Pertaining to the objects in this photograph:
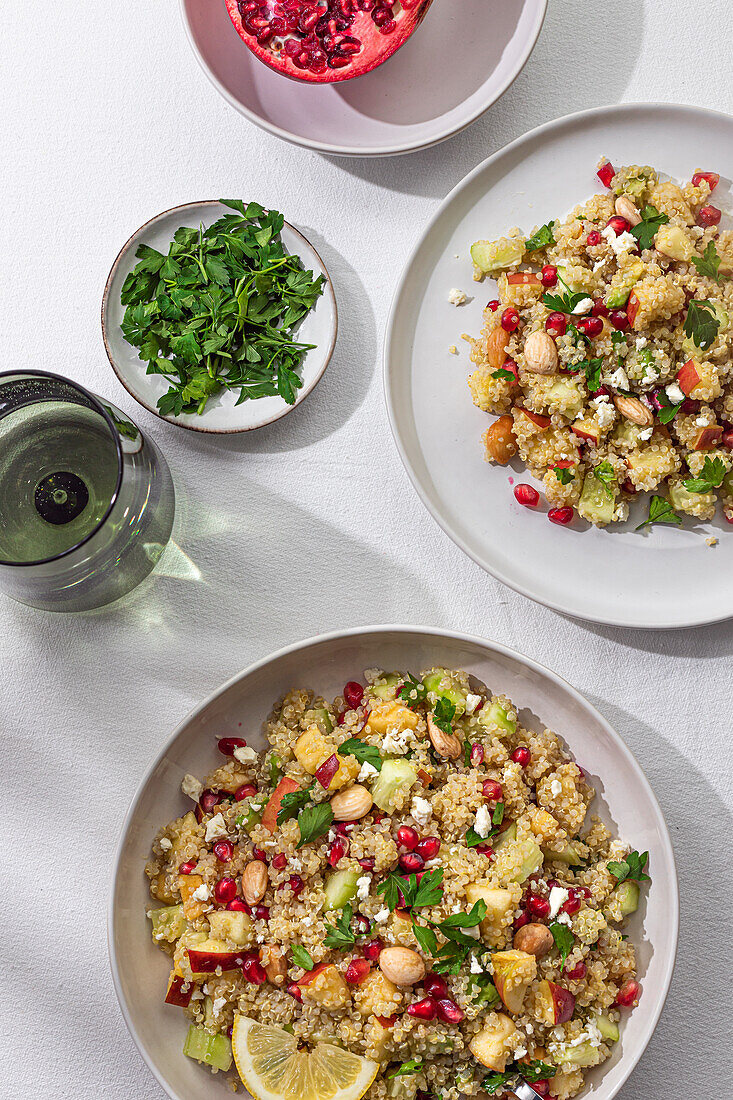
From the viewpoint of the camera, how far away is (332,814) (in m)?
1.55

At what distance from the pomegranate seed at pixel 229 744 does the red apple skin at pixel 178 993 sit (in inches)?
15.9

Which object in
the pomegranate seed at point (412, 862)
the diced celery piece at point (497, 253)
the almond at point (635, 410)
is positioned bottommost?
the pomegranate seed at point (412, 862)

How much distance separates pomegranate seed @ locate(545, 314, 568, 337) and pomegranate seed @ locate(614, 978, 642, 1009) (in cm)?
120

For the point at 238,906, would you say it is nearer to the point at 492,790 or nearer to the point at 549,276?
the point at 492,790

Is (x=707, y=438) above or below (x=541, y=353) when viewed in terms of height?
below

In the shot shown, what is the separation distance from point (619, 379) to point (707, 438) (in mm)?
198

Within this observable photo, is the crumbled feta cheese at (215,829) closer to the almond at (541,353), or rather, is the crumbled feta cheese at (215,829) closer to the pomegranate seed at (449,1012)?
the pomegranate seed at (449,1012)

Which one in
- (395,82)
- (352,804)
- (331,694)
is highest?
(395,82)

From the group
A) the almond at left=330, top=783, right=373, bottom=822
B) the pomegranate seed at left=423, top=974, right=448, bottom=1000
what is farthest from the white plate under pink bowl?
the pomegranate seed at left=423, top=974, right=448, bottom=1000

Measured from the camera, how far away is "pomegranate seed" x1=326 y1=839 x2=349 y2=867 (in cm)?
154

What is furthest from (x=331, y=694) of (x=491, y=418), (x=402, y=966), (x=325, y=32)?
(x=325, y=32)

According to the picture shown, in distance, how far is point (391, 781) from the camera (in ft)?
5.06

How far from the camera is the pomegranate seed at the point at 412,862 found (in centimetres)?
152

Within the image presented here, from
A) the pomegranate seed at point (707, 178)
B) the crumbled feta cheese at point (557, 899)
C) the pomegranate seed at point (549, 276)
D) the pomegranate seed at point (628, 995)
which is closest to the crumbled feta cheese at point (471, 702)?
the crumbled feta cheese at point (557, 899)
